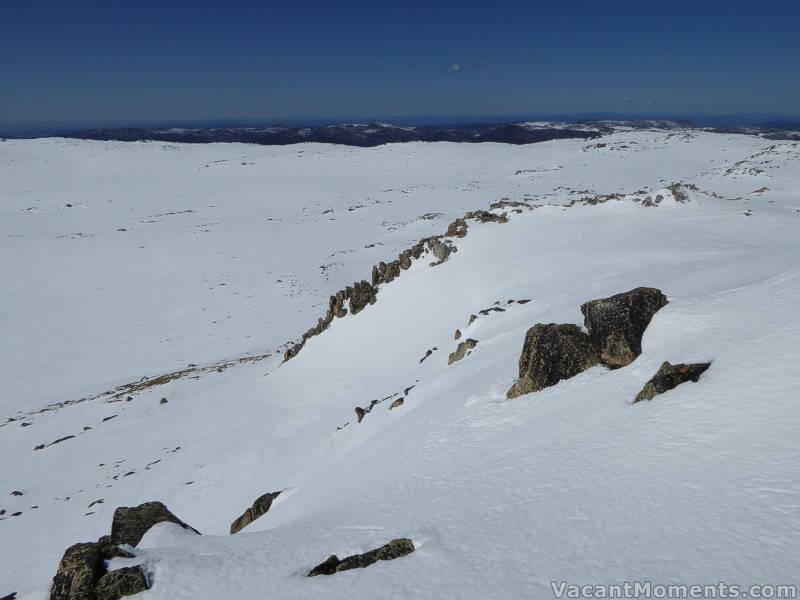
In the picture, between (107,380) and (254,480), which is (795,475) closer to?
(254,480)

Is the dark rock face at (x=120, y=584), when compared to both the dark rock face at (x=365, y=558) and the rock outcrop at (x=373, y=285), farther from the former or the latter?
the rock outcrop at (x=373, y=285)

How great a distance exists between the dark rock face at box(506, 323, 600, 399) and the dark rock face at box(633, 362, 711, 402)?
2612 millimetres

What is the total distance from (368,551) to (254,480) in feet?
36.8

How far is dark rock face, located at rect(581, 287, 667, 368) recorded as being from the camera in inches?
465

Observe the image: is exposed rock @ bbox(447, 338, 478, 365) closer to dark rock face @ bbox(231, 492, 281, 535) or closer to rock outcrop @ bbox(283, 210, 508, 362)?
dark rock face @ bbox(231, 492, 281, 535)

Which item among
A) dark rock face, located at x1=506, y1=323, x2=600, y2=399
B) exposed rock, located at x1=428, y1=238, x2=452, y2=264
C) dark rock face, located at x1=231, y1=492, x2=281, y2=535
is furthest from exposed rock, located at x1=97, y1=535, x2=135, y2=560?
exposed rock, located at x1=428, y1=238, x2=452, y2=264

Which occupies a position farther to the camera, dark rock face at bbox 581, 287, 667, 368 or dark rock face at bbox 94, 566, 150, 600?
dark rock face at bbox 581, 287, 667, 368

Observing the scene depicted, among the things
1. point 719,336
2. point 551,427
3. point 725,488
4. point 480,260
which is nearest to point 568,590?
point 725,488

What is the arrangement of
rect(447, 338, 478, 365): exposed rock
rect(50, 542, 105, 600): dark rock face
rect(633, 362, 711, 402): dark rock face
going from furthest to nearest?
rect(447, 338, 478, 365): exposed rock → rect(633, 362, 711, 402): dark rock face → rect(50, 542, 105, 600): dark rock face

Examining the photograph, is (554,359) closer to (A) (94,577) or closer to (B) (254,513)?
(B) (254,513)

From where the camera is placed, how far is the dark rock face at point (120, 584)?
6.78 meters

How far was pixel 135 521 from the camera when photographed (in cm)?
938

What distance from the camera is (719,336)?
10258mm

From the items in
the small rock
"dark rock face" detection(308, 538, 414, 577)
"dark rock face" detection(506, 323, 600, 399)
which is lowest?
the small rock
